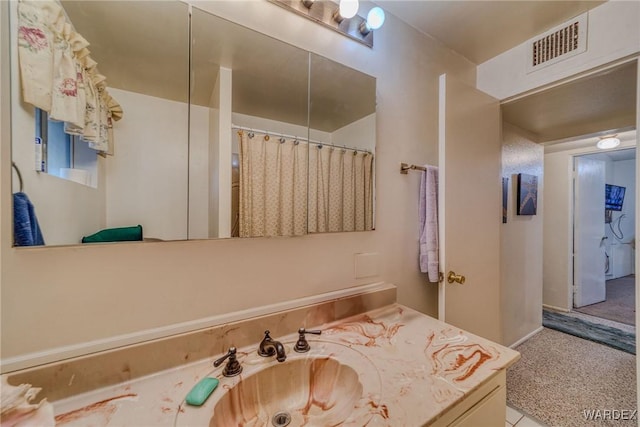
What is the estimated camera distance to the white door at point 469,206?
1.16 metres

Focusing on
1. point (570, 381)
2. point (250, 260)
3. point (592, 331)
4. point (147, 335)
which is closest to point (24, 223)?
point (147, 335)

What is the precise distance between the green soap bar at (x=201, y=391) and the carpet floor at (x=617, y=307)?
4.12m

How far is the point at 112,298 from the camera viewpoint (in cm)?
66

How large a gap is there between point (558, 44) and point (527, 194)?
Result: 1291 millimetres

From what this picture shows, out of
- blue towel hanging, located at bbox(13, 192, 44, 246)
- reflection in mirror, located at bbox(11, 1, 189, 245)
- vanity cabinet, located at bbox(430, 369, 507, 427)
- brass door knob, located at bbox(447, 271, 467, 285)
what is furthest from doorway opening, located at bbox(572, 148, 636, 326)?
blue towel hanging, located at bbox(13, 192, 44, 246)

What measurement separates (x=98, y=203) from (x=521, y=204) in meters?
2.76

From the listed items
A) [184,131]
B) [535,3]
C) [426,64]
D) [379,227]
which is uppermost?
[535,3]

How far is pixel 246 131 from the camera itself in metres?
0.87

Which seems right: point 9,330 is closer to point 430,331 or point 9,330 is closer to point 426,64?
point 430,331

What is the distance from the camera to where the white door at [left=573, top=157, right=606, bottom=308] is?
2.90m

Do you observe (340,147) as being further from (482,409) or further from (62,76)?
(482,409)

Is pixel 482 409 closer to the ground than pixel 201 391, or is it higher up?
closer to the ground

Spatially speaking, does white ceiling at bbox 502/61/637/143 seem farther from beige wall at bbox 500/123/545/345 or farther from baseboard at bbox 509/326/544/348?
baseboard at bbox 509/326/544/348

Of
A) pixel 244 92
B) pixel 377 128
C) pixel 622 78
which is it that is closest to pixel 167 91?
pixel 244 92
